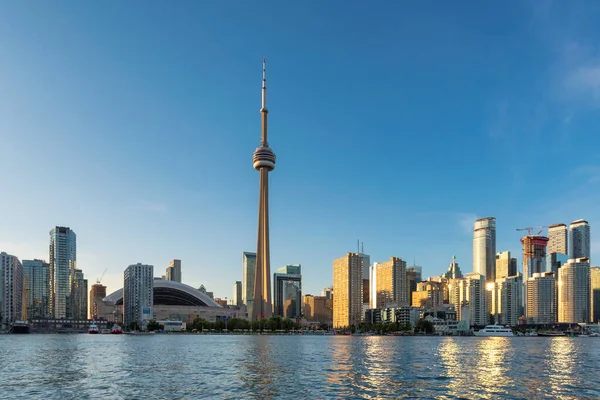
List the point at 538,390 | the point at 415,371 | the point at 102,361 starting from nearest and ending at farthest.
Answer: the point at 538,390 < the point at 415,371 < the point at 102,361

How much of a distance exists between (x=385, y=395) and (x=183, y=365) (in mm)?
Result: 38676

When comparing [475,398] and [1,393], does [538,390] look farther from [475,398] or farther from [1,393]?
[1,393]

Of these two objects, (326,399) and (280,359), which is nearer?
(326,399)

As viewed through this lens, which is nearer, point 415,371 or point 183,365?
point 415,371

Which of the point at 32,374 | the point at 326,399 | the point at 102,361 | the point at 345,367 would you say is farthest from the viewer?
the point at 102,361

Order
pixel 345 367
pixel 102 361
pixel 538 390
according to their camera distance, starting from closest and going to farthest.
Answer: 1. pixel 538 390
2. pixel 345 367
3. pixel 102 361

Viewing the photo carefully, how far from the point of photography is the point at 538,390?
5647 cm

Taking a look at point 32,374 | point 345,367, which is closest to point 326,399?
point 345,367

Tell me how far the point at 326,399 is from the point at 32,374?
40403 millimetres

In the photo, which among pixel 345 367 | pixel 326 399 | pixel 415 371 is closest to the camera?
pixel 326 399

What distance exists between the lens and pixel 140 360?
89062 millimetres

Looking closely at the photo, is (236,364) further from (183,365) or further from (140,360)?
(140,360)

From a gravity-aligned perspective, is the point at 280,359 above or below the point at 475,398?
below

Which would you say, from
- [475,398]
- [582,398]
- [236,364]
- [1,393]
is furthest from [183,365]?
[582,398]
